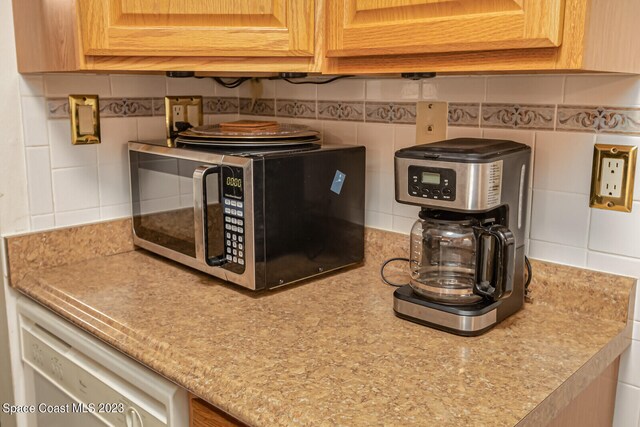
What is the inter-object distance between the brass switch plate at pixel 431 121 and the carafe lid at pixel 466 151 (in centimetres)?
18

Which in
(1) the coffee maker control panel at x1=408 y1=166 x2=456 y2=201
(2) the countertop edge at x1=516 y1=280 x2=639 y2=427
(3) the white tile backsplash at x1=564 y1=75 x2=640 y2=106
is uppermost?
(3) the white tile backsplash at x1=564 y1=75 x2=640 y2=106

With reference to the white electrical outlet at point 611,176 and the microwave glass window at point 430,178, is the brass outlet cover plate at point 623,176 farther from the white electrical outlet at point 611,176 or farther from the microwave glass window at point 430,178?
the microwave glass window at point 430,178

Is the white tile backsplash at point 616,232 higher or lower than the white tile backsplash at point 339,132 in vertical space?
lower

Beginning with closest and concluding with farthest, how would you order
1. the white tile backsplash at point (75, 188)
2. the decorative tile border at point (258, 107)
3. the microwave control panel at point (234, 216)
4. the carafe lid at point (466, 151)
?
the carafe lid at point (466, 151) < the microwave control panel at point (234, 216) < the white tile backsplash at point (75, 188) < the decorative tile border at point (258, 107)

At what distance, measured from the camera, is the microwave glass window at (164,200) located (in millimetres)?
1330

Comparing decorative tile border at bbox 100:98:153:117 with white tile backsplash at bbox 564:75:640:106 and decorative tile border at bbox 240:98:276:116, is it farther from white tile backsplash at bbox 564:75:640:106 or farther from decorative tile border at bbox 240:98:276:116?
white tile backsplash at bbox 564:75:640:106

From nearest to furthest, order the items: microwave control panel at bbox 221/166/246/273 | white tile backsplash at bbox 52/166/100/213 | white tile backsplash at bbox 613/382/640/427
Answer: white tile backsplash at bbox 613/382/640/427, microwave control panel at bbox 221/166/246/273, white tile backsplash at bbox 52/166/100/213

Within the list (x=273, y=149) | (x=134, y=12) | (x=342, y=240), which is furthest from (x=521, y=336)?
(x=134, y=12)

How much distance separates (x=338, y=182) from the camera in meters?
1.33

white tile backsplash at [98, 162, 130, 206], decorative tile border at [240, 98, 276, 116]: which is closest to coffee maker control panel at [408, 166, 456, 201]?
decorative tile border at [240, 98, 276, 116]

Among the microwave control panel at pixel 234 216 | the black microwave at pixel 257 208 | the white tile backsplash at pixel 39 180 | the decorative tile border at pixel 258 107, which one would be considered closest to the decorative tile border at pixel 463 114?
the black microwave at pixel 257 208

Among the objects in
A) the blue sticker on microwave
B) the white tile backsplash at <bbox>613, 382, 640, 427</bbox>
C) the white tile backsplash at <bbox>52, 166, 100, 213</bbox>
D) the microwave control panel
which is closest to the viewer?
the white tile backsplash at <bbox>613, 382, 640, 427</bbox>

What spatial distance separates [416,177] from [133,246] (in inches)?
34.6

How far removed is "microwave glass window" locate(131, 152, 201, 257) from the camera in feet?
4.36
